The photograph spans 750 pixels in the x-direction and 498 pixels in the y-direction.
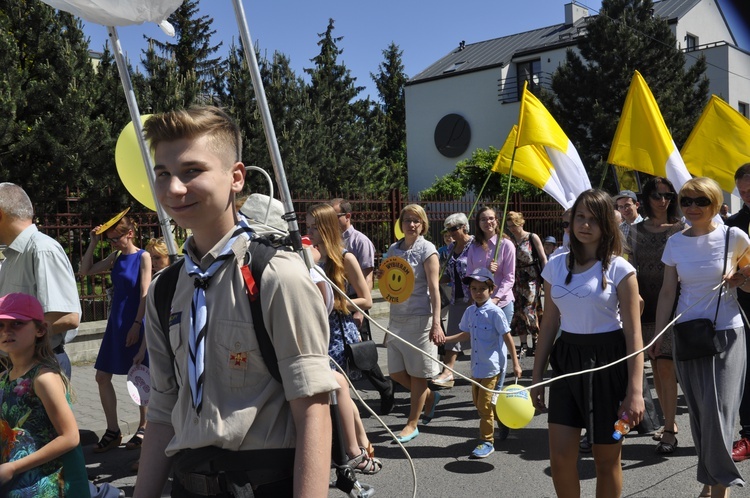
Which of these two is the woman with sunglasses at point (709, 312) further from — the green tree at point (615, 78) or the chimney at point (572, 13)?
the chimney at point (572, 13)

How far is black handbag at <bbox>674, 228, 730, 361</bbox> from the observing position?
4.00 m

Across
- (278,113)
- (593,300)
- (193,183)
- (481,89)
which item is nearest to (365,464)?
(593,300)

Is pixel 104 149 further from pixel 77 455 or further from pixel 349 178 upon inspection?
pixel 349 178

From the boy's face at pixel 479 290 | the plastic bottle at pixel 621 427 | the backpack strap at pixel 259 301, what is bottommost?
the plastic bottle at pixel 621 427

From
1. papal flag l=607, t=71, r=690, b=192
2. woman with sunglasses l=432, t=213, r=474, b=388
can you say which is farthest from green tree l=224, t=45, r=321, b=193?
papal flag l=607, t=71, r=690, b=192

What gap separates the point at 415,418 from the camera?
19.2ft

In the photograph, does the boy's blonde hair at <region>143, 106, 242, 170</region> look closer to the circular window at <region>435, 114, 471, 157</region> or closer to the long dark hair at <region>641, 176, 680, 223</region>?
the long dark hair at <region>641, 176, 680, 223</region>

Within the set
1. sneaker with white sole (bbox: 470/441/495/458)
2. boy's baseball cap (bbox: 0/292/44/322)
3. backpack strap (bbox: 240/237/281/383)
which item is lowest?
sneaker with white sole (bbox: 470/441/495/458)

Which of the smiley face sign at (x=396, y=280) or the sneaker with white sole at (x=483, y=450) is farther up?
the smiley face sign at (x=396, y=280)

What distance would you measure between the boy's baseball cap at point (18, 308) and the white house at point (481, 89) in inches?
1294

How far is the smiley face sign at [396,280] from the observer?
19.6ft

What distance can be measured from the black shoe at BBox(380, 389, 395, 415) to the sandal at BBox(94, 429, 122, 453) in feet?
7.53

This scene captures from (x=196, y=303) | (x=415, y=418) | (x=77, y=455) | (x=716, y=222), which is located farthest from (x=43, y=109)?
(x=196, y=303)

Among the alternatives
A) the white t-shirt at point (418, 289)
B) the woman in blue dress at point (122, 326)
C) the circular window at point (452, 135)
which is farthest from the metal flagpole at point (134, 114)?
the circular window at point (452, 135)
